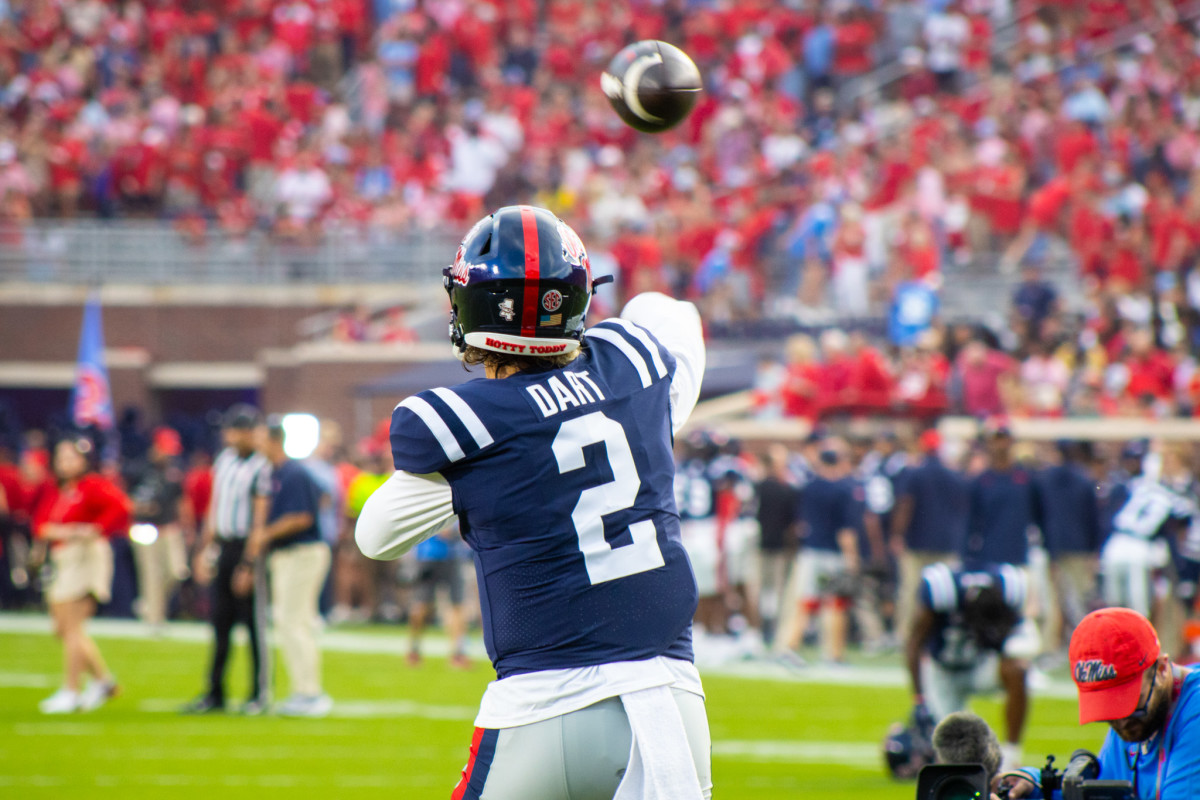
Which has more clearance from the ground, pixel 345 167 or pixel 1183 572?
pixel 345 167

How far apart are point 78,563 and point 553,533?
8.16 meters

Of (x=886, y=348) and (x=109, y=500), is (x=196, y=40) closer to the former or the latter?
(x=886, y=348)

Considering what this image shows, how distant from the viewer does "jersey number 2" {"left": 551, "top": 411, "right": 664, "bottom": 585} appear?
291 cm

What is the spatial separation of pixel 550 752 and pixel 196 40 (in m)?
22.5

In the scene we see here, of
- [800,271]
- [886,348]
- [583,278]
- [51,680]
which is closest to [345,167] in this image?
[800,271]

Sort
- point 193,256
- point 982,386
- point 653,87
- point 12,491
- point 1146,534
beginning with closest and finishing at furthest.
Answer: point 653,87
point 1146,534
point 982,386
point 12,491
point 193,256

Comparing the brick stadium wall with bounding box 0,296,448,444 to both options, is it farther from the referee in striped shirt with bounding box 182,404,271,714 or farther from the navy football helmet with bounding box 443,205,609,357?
the navy football helmet with bounding box 443,205,609,357

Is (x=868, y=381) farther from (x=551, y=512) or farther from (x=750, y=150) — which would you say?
(x=551, y=512)

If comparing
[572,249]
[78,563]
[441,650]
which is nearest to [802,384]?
[441,650]

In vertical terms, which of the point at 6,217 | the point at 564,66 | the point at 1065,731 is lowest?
the point at 1065,731

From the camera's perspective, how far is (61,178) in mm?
21094

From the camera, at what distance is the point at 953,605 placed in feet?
24.8

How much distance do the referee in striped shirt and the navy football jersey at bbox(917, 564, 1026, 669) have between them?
4.73 metres

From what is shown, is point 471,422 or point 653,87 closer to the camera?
point 471,422
